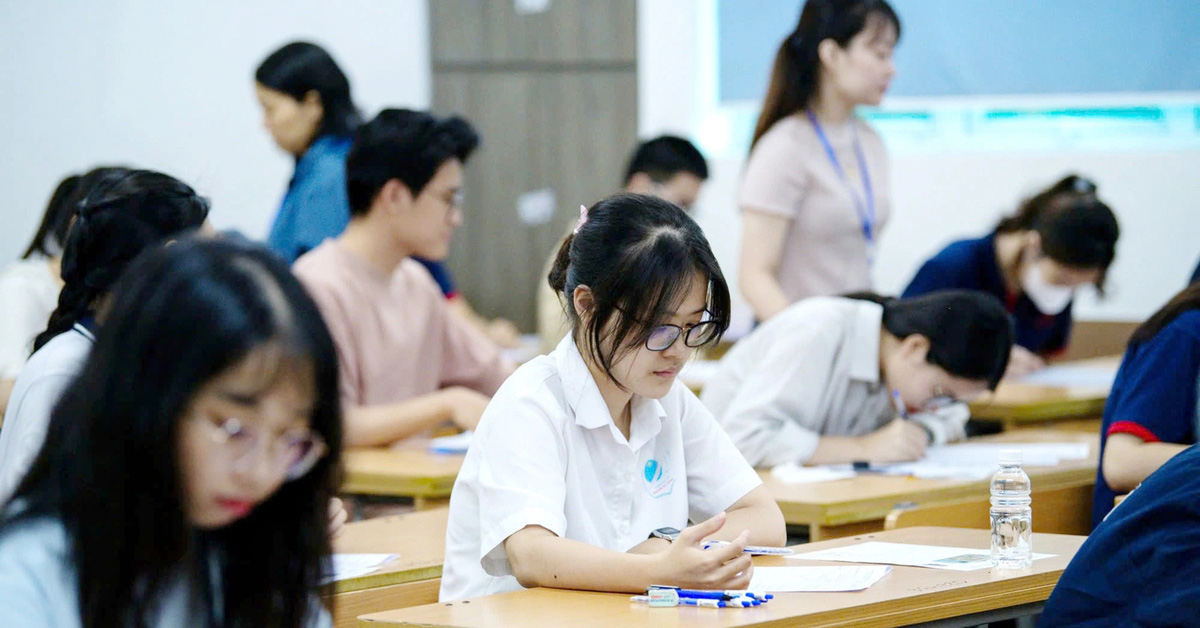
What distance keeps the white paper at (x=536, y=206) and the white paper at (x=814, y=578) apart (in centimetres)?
380

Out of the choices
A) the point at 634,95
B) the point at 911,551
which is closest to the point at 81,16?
the point at 634,95

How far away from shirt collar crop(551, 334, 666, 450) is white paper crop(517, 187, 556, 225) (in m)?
3.66

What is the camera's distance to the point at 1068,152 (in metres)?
5.16

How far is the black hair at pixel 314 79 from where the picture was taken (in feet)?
12.2

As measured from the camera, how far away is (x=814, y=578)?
1.78 meters

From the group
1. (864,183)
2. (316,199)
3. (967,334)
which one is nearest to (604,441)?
(967,334)

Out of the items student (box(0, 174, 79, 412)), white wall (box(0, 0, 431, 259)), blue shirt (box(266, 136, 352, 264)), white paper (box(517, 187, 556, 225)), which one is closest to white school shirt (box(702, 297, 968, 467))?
blue shirt (box(266, 136, 352, 264))

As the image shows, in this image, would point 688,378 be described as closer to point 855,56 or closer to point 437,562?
point 855,56

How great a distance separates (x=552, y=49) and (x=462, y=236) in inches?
33.8

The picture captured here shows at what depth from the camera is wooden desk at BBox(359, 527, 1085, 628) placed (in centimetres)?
157

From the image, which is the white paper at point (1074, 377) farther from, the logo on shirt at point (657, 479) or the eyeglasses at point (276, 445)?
the eyeglasses at point (276, 445)

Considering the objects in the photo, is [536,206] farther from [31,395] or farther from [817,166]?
[31,395]

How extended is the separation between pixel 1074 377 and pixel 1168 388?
162 centimetres

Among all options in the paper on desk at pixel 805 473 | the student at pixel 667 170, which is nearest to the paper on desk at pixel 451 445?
the paper on desk at pixel 805 473
